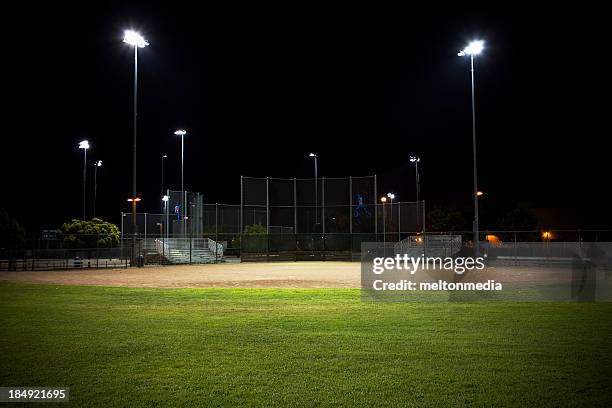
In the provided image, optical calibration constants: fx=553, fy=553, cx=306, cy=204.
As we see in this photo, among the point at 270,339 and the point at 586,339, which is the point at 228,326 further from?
the point at 586,339

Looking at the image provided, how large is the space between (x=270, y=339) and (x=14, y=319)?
571 cm

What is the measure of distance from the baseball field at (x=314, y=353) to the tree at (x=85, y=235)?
2561 centimetres

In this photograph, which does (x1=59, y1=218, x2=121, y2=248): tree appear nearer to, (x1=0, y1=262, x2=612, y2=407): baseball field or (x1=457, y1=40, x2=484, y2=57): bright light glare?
(x1=0, y1=262, x2=612, y2=407): baseball field

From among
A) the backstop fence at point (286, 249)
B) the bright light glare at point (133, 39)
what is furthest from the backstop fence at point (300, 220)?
the bright light glare at point (133, 39)

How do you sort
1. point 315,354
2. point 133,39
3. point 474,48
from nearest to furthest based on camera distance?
point 315,354, point 474,48, point 133,39

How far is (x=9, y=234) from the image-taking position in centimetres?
3562

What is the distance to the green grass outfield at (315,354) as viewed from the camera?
19.7ft

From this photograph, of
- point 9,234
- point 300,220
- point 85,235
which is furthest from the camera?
point 300,220

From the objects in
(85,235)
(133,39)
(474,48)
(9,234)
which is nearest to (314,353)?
(474,48)

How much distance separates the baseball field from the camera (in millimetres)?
6012

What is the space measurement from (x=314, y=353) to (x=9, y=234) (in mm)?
33679

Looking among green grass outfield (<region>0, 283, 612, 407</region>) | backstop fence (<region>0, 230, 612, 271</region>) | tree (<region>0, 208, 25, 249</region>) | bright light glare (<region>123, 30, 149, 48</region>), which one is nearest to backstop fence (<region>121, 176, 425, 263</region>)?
backstop fence (<region>0, 230, 612, 271</region>)

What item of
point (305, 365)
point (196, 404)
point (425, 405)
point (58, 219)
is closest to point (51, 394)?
point (196, 404)

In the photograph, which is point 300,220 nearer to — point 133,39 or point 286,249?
point 286,249
